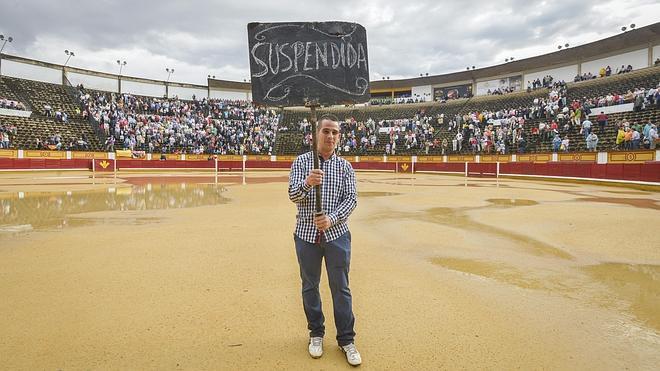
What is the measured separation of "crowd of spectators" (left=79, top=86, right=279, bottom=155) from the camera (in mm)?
33312

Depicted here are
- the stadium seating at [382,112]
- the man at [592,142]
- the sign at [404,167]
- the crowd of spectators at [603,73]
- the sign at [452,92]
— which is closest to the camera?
the man at [592,142]

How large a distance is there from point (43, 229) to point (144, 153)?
2811 cm

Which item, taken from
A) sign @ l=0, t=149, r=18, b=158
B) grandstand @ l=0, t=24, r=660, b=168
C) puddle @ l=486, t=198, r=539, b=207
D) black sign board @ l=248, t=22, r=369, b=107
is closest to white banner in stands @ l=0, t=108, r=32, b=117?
grandstand @ l=0, t=24, r=660, b=168

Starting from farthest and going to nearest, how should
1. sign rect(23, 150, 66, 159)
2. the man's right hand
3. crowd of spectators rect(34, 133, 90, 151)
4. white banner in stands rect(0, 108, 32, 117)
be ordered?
white banner in stands rect(0, 108, 32, 117) → crowd of spectators rect(34, 133, 90, 151) → sign rect(23, 150, 66, 159) → the man's right hand

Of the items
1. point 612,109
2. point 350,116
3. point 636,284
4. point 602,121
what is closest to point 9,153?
point 350,116

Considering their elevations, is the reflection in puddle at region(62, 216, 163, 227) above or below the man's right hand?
below

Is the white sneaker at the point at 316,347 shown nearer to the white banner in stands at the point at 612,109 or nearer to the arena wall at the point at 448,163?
the arena wall at the point at 448,163

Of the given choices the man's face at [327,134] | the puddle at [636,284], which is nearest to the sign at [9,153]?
the man's face at [327,134]

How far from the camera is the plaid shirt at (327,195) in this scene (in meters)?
2.45

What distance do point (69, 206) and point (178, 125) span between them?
29413 mm

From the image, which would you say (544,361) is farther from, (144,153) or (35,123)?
(35,123)

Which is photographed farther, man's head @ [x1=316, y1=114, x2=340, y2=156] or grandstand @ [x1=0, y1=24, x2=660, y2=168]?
grandstand @ [x1=0, y1=24, x2=660, y2=168]

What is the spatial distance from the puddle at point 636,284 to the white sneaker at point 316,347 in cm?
256

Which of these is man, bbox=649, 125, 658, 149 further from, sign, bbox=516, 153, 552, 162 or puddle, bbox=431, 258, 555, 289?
puddle, bbox=431, 258, 555, 289
